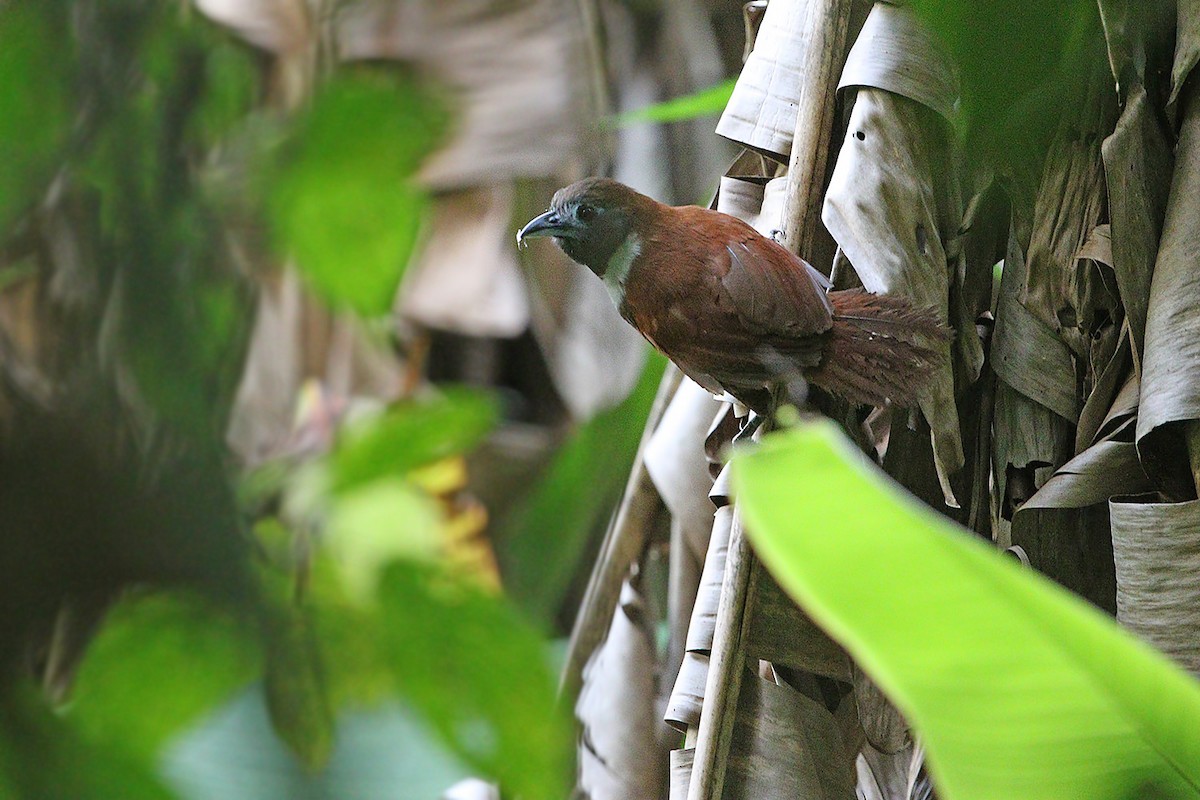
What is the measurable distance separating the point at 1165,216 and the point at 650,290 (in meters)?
0.35

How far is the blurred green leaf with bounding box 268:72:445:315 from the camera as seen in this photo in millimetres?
926

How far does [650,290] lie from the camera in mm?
821

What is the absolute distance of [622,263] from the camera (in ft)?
2.82

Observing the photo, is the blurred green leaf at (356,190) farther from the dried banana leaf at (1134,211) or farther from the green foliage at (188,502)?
the dried banana leaf at (1134,211)

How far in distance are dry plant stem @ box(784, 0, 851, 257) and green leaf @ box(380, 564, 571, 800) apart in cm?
37

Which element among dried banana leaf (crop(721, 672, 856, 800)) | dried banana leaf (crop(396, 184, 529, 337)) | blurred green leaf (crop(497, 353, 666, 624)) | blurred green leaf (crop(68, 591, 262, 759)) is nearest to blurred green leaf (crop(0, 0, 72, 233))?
blurred green leaf (crop(68, 591, 262, 759))

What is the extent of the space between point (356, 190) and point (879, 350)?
0.68 metres

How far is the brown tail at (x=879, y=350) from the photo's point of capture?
25.5 inches

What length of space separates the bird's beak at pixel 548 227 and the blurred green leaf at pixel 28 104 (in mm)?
399

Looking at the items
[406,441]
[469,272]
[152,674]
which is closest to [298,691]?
[152,674]

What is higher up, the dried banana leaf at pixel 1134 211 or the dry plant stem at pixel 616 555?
the dried banana leaf at pixel 1134 211

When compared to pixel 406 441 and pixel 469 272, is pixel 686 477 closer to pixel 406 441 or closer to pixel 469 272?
pixel 406 441

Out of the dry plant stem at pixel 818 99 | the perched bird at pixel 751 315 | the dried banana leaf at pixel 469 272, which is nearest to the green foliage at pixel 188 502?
the perched bird at pixel 751 315

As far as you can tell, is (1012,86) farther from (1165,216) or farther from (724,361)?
(724,361)
